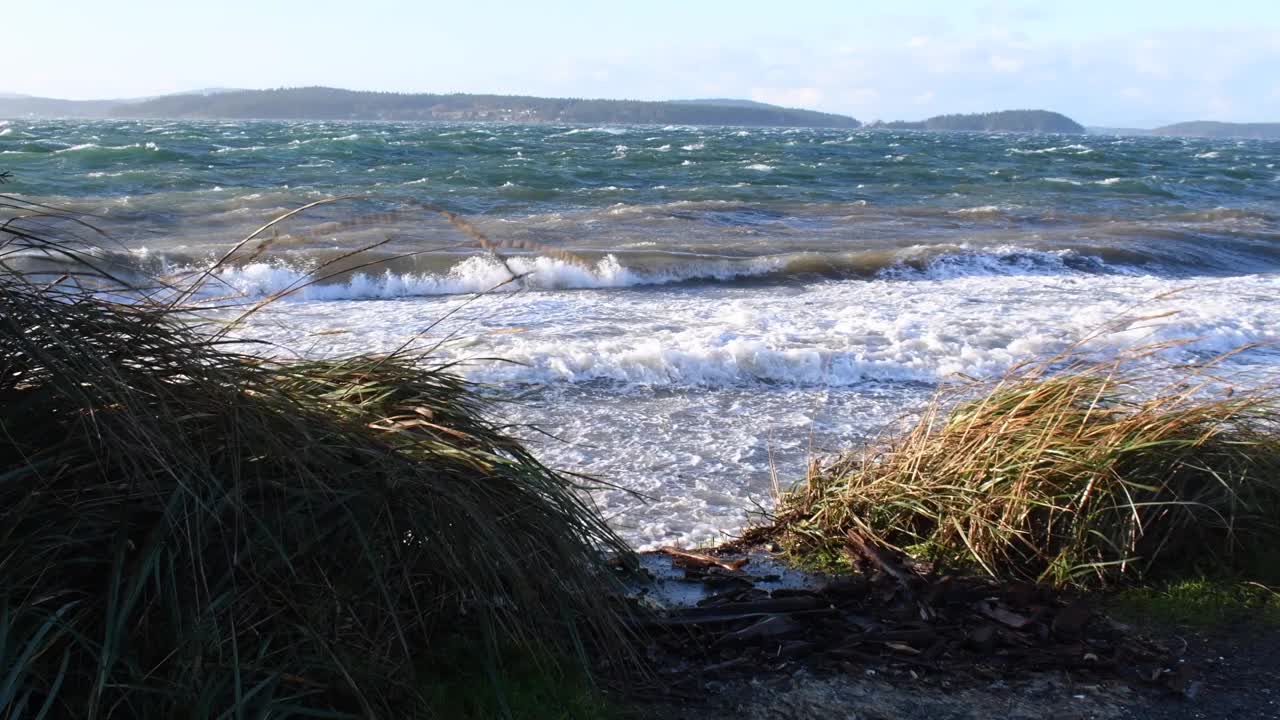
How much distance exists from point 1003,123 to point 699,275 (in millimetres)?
159365

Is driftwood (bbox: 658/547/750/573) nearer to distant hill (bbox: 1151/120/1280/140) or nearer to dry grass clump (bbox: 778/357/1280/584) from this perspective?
dry grass clump (bbox: 778/357/1280/584)

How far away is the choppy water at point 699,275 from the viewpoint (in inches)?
257

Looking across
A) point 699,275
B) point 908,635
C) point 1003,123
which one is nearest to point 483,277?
point 699,275

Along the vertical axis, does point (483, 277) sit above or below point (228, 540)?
below

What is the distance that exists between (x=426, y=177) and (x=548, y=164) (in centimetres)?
464

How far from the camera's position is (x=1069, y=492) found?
158 inches

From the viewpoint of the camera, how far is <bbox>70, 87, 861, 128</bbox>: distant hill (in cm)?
10850

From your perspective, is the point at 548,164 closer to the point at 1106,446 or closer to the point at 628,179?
the point at 628,179

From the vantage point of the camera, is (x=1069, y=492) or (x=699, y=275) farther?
(x=699, y=275)

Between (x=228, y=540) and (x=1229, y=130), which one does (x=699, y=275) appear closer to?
(x=228, y=540)

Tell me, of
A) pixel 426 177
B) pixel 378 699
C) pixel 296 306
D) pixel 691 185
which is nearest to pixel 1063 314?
pixel 296 306

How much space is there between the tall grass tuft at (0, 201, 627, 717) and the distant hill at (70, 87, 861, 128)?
104 metres

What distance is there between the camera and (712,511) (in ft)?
16.4

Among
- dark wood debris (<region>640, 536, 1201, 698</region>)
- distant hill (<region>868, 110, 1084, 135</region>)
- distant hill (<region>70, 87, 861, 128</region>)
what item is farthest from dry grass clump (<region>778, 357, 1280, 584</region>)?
distant hill (<region>868, 110, 1084, 135</region>)
